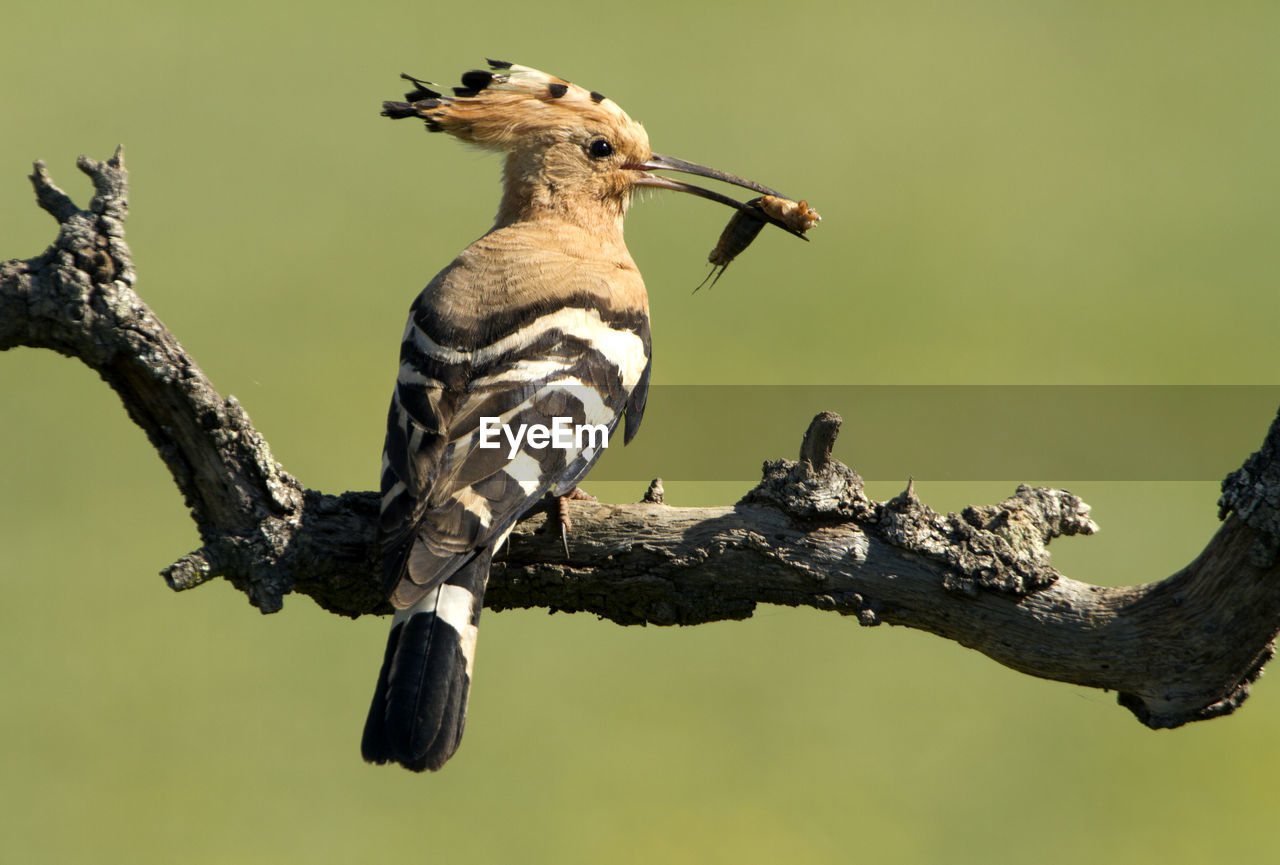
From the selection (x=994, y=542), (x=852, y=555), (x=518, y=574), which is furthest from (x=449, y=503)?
(x=994, y=542)

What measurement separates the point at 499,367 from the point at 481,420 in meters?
0.17

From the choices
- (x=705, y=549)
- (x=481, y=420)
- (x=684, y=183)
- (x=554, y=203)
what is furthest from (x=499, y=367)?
(x=684, y=183)

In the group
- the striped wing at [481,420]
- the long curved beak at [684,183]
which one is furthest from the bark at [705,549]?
the long curved beak at [684,183]

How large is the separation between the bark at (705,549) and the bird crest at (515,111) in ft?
3.77

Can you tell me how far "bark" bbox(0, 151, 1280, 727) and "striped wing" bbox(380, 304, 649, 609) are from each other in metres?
0.16

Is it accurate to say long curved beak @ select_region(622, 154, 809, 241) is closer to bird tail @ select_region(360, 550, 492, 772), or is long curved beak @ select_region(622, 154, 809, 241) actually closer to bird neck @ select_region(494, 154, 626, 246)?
bird neck @ select_region(494, 154, 626, 246)

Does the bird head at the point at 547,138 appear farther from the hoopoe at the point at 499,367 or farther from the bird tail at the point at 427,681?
the bird tail at the point at 427,681

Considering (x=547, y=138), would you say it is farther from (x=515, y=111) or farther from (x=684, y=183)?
(x=684, y=183)

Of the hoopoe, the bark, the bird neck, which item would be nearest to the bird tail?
the hoopoe

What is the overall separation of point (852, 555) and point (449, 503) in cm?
77

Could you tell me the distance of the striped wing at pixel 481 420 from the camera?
2.35 m

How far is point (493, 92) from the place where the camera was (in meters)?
3.44

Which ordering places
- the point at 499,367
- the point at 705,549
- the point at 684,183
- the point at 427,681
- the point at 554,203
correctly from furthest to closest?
the point at 684,183, the point at 554,203, the point at 499,367, the point at 705,549, the point at 427,681

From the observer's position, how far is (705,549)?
8.11 ft
